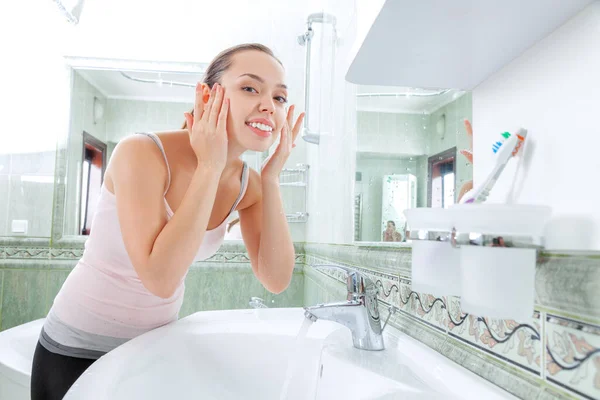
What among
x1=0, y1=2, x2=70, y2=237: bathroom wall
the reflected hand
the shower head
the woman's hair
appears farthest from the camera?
x1=0, y1=2, x2=70, y2=237: bathroom wall

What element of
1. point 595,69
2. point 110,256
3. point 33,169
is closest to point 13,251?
point 33,169

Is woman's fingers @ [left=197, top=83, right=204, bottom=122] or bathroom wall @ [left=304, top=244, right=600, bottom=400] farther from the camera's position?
woman's fingers @ [left=197, top=83, right=204, bottom=122]

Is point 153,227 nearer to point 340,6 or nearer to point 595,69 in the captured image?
point 595,69

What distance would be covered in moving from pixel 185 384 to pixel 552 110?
0.63 metres

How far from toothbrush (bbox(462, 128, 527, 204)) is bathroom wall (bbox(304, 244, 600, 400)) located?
8cm

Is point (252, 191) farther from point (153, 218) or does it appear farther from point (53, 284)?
point (53, 284)

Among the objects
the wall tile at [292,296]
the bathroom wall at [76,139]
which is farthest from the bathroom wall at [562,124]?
the bathroom wall at [76,139]

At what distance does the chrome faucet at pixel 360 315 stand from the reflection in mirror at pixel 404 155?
0.41ft

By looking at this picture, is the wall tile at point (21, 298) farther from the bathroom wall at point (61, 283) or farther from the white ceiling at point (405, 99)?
the white ceiling at point (405, 99)

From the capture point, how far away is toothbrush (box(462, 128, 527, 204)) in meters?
0.40

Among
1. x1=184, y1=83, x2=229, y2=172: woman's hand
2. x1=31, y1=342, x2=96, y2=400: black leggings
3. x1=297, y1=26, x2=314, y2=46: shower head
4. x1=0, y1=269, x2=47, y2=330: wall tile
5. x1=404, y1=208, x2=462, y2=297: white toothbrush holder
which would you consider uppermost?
x1=297, y1=26, x2=314, y2=46: shower head

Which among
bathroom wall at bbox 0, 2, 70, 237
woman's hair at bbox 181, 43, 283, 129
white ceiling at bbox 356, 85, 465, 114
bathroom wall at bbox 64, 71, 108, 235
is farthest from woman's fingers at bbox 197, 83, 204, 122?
bathroom wall at bbox 0, 2, 70, 237

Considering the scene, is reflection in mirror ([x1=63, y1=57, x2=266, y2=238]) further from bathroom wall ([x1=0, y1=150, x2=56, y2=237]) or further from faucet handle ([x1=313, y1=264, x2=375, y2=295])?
faucet handle ([x1=313, y1=264, x2=375, y2=295])

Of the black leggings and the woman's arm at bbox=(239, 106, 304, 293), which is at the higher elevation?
the woman's arm at bbox=(239, 106, 304, 293)
